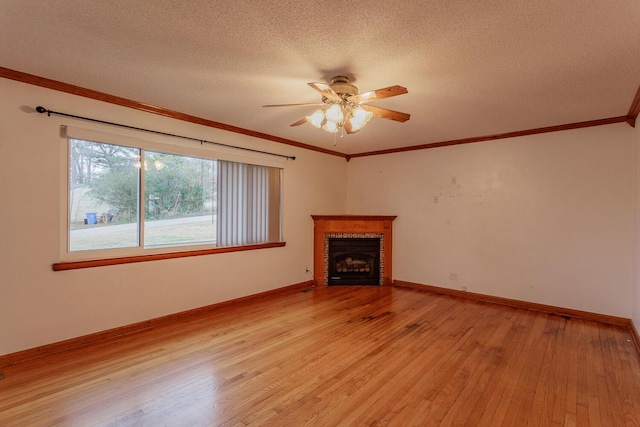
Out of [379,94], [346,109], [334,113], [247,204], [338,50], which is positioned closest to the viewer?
[338,50]

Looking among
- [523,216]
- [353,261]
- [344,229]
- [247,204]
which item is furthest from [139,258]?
[523,216]

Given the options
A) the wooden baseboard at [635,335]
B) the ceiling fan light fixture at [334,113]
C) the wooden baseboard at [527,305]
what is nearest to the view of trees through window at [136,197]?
the ceiling fan light fixture at [334,113]

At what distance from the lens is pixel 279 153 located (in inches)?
192

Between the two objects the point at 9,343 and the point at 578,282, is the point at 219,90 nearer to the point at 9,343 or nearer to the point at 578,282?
the point at 9,343

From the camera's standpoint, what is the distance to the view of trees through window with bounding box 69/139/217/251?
10.1 feet

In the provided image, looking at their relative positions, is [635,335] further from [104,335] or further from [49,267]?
[49,267]

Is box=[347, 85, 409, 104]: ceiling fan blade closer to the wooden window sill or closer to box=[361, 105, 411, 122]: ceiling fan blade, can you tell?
box=[361, 105, 411, 122]: ceiling fan blade

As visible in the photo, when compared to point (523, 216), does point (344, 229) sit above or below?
below

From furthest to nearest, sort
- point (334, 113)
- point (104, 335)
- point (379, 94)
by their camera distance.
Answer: point (104, 335), point (334, 113), point (379, 94)

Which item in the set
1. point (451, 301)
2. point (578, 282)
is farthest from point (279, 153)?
point (578, 282)

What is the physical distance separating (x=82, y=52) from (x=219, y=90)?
3.36ft

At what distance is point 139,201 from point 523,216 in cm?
475

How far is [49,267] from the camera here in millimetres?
2828

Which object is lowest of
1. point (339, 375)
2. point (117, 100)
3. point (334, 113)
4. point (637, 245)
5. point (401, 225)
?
point (339, 375)
